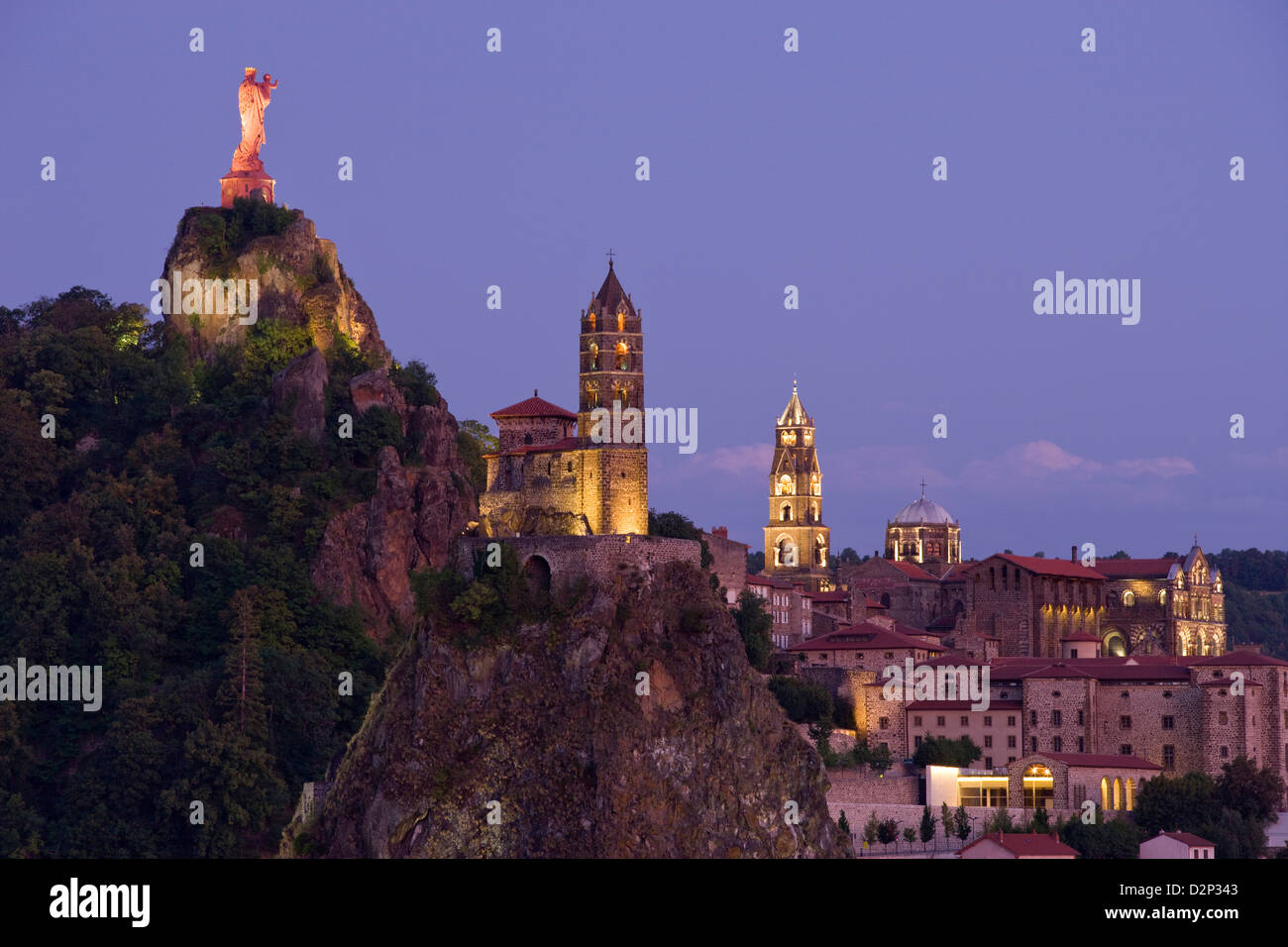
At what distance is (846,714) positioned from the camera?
9138 cm

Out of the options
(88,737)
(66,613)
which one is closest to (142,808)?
(88,737)

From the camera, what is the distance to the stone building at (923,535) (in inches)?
5763

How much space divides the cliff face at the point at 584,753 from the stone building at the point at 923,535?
6931 cm

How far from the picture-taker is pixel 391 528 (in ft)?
311

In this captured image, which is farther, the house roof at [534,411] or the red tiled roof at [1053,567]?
the red tiled roof at [1053,567]

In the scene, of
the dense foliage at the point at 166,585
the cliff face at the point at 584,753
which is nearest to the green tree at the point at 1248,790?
the cliff face at the point at 584,753

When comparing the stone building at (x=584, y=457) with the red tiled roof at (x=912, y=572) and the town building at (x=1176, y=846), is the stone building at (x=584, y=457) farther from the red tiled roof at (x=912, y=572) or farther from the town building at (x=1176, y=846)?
the red tiled roof at (x=912, y=572)

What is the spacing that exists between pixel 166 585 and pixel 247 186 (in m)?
24.7

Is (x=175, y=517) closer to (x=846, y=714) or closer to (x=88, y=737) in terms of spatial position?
(x=88, y=737)

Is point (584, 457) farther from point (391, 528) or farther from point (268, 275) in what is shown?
point (268, 275)

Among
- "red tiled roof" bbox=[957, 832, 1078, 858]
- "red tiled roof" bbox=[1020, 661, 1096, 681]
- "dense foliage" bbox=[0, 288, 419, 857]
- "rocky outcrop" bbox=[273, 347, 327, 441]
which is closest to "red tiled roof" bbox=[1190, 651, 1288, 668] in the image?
"red tiled roof" bbox=[1020, 661, 1096, 681]

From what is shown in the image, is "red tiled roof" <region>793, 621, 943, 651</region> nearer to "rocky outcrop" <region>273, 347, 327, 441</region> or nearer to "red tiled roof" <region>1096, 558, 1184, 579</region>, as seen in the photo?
"red tiled roof" <region>1096, 558, 1184, 579</region>

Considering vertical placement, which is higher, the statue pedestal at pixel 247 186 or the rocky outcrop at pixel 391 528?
the statue pedestal at pixel 247 186
